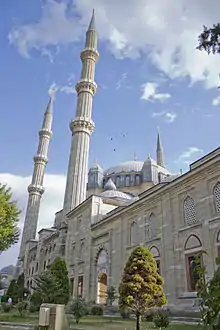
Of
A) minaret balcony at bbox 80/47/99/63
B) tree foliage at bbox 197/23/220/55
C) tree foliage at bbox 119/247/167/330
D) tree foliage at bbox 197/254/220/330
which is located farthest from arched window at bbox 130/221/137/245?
minaret balcony at bbox 80/47/99/63

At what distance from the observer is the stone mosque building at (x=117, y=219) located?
50.4 feet

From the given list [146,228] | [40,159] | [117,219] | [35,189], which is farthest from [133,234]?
[40,159]

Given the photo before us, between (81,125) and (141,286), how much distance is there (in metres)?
26.5

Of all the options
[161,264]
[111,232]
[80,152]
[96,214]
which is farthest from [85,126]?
[161,264]

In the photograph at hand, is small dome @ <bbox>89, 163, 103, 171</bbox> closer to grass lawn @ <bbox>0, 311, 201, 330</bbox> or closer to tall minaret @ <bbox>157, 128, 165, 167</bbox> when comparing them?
tall minaret @ <bbox>157, 128, 165, 167</bbox>

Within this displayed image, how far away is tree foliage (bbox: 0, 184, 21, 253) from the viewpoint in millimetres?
18484

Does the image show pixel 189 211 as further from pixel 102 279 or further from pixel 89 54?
pixel 89 54

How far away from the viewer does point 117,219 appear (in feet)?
76.1

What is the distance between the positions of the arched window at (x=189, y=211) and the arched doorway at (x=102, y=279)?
9.54m

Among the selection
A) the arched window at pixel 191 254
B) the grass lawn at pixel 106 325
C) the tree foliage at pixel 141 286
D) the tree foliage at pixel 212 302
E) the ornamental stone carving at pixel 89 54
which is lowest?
the grass lawn at pixel 106 325

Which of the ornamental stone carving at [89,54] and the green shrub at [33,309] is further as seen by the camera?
the ornamental stone carving at [89,54]

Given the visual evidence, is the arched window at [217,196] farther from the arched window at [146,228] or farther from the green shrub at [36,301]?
the green shrub at [36,301]

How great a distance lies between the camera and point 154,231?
1892 cm

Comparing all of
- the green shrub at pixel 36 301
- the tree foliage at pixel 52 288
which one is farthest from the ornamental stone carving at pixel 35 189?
the green shrub at pixel 36 301
